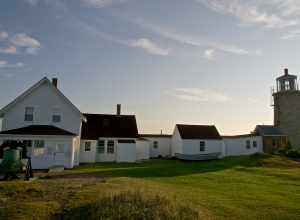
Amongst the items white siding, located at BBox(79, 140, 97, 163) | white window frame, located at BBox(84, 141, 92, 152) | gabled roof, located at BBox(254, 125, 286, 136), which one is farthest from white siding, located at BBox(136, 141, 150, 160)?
gabled roof, located at BBox(254, 125, 286, 136)

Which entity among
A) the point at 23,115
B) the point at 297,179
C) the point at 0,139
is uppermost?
the point at 23,115

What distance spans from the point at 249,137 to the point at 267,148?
10.9 ft

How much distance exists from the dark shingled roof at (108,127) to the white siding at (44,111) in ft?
11.9

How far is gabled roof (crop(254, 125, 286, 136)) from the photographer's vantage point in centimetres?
4166

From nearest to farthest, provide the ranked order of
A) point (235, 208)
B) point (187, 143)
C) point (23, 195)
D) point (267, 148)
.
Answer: point (235, 208)
point (23, 195)
point (187, 143)
point (267, 148)

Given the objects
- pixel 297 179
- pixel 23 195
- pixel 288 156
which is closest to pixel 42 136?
pixel 23 195

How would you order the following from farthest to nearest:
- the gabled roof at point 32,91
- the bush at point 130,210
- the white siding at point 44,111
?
the white siding at point 44,111, the gabled roof at point 32,91, the bush at point 130,210

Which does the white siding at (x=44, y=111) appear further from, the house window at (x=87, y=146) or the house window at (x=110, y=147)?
the house window at (x=110, y=147)

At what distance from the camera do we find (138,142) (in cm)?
3553

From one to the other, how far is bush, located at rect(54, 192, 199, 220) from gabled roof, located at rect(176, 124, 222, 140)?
96.2 feet

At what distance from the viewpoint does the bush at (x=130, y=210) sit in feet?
25.5

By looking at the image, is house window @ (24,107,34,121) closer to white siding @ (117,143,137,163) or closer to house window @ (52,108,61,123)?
house window @ (52,108,61,123)

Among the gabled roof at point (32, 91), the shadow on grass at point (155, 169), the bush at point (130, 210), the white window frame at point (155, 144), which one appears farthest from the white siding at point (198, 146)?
the bush at point (130, 210)

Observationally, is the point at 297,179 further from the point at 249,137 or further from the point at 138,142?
the point at 249,137
